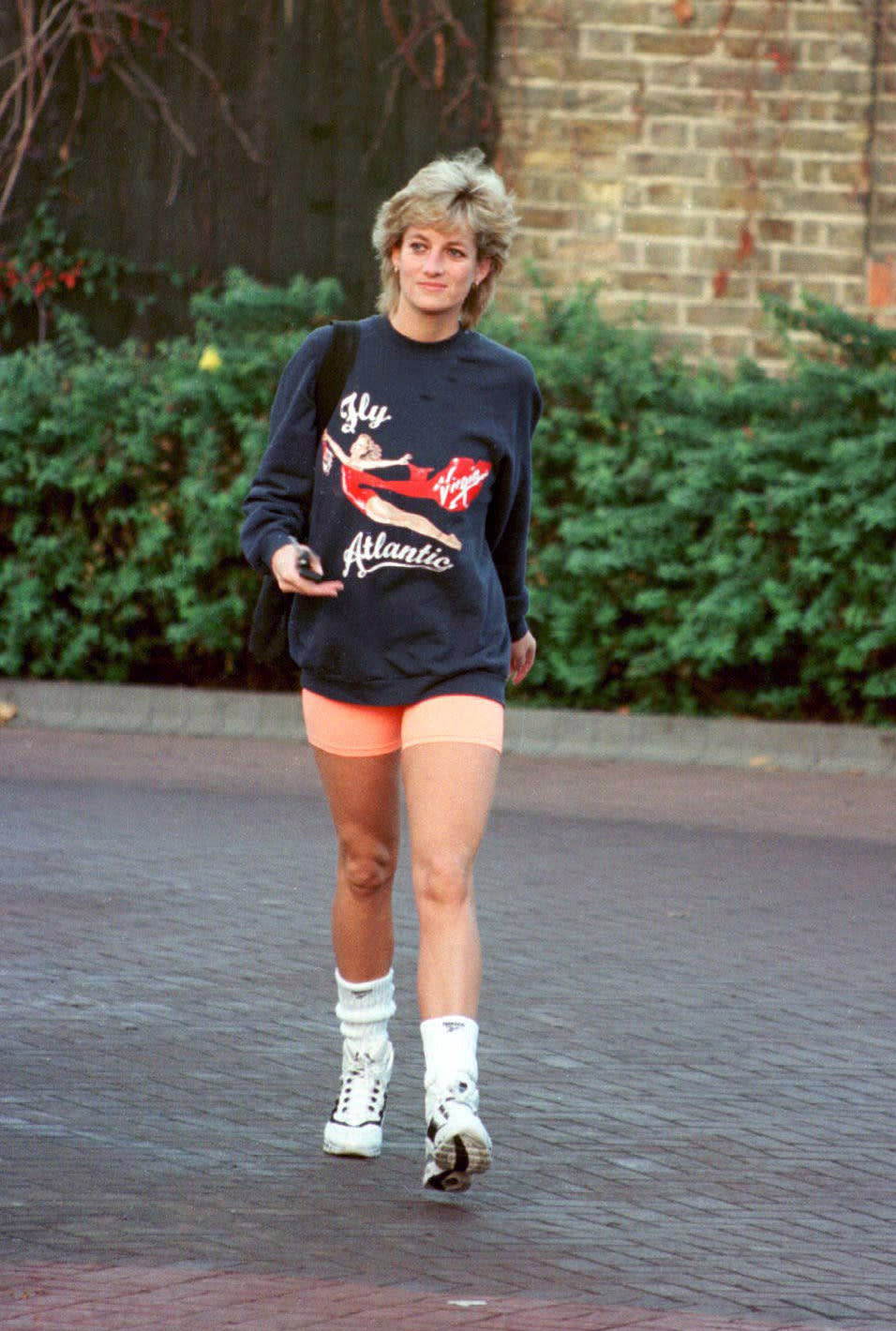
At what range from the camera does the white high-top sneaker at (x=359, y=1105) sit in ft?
14.6

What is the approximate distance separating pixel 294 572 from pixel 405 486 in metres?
0.25

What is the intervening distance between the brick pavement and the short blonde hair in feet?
5.28

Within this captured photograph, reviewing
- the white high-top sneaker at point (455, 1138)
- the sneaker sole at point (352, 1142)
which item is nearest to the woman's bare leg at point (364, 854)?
the sneaker sole at point (352, 1142)

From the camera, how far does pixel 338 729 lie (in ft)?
Answer: 14.3

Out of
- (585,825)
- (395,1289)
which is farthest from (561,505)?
(395,1289)

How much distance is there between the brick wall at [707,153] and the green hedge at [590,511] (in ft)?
5.00

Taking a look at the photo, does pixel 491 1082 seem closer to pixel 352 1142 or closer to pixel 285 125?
pixel 352 1142

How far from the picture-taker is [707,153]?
520 inches

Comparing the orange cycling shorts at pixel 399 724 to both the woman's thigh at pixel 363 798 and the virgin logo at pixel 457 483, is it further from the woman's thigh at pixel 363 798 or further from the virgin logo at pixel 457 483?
the virgin logo at pixel 457 483

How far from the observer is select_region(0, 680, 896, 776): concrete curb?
34.0ft

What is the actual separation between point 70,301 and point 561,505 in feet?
12.2

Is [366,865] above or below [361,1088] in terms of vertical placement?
above

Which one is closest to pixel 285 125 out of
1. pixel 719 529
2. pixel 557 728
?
pixel 719 529

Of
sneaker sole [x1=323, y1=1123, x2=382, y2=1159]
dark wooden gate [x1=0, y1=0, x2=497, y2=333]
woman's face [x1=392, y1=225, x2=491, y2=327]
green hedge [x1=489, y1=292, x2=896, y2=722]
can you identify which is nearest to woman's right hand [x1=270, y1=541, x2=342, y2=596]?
woman's face [x1=392, y1=225, x2=491, y2=327]
